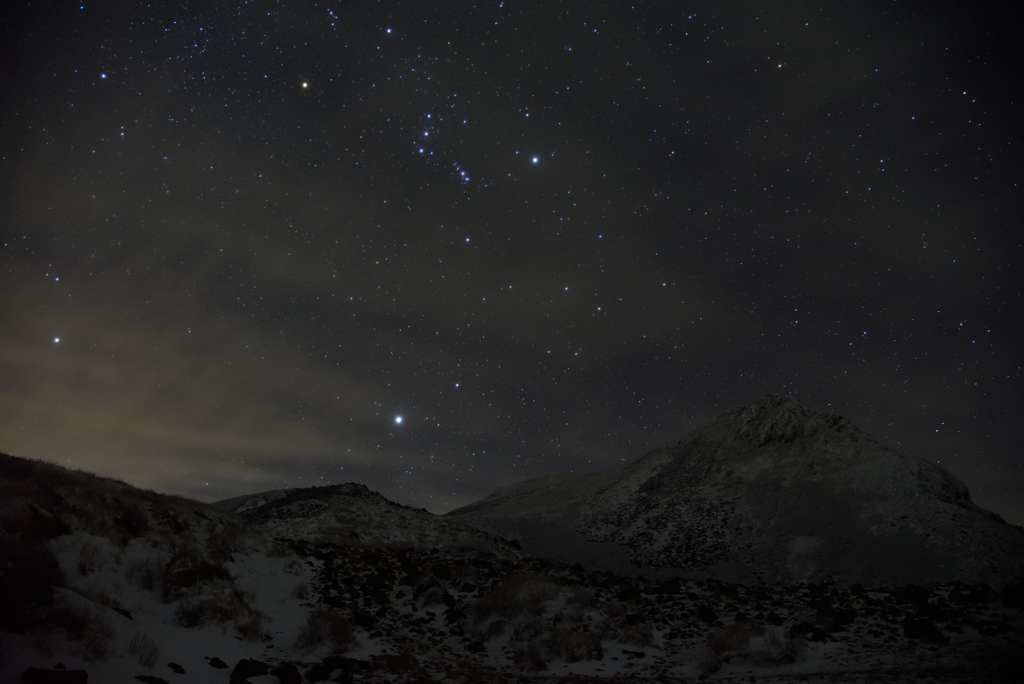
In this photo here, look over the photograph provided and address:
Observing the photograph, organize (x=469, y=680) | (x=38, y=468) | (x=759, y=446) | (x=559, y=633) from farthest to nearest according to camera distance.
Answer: (x=759, y=446)
(x=38, y=468)
(x=559, y=633)
(x=469, y=680)

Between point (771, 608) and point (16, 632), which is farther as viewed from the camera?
point (771, 608)

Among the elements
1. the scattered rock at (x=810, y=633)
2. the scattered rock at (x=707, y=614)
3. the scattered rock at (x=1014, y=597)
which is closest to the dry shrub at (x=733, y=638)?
the scattered rock at (x=810, y=633)

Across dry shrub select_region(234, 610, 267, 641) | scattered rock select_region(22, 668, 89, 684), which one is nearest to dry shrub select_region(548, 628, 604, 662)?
dry shrub select_region(234, 610, 267, 641)

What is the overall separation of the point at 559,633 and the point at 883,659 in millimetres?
6401

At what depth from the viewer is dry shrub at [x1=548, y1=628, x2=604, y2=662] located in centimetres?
1108

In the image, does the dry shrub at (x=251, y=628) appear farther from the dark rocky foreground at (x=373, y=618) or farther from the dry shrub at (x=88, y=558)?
the dry shrub at (x=88, y=558)

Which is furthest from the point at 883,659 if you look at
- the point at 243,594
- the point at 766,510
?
the point at 766,510

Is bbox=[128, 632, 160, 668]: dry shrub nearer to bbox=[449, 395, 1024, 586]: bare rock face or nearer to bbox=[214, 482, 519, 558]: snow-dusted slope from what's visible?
bbox=[214, 482, 519, 558]: snow-dusted slope

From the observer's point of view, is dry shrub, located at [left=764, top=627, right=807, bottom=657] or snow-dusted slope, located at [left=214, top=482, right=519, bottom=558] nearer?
dry shrub, located at [left=764, top=627, right=807, bottom=657]

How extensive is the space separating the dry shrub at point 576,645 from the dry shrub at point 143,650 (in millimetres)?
7536

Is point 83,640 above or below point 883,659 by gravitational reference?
above

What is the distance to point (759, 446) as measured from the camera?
59312mm

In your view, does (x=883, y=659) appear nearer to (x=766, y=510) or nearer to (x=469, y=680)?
(x=469, y=680)

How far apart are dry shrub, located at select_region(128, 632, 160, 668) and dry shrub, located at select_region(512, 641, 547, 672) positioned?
21.3 feet
